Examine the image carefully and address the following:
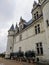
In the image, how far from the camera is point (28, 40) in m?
25.0

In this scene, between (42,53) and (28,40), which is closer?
(42,53)

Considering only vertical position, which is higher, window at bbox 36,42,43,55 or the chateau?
the chateau

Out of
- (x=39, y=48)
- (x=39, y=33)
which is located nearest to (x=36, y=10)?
(x=39, y=33)

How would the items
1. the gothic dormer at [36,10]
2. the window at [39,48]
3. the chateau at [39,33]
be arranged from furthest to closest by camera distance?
1. the gothic dormer at [36,10]
2. the window at [39,48]
3. the chateau at [39,33]

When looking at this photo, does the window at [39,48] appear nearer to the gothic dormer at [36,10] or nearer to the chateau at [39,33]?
the chateau at [39,33]

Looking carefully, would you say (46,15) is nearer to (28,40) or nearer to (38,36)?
(38,36)

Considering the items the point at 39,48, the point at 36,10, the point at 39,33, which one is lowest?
the point at 39,48

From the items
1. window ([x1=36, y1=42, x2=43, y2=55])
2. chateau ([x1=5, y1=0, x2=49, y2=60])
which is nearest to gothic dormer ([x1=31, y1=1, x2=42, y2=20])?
chateau ([x1=5, y1=0, x2=49, y2=60])

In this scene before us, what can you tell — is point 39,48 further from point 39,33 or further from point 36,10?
point 36,10

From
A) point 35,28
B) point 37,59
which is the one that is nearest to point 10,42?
point 35,28

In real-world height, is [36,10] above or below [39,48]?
above

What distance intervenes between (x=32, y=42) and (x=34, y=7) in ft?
26.6

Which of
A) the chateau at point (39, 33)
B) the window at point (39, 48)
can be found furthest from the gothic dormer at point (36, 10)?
the window at point (39, 48)

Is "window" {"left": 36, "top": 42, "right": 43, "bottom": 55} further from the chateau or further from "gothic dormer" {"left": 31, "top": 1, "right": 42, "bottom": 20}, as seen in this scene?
"gothic dormer" {"left": 31, "top": 1, "right": 42, "bottom": 20}
